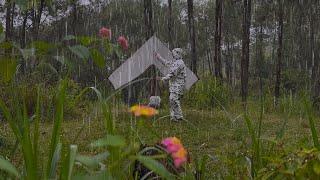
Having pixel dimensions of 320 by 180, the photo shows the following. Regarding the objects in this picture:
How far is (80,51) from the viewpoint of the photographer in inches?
52.2

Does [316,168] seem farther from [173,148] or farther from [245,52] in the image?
[245,52]

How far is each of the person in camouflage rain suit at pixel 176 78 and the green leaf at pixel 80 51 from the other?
7685 millimetres

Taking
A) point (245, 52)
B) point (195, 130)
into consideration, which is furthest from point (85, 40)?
point (245, 52)

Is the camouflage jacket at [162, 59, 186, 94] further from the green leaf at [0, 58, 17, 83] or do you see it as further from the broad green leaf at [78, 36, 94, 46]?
the green leaf at [0, 58, 17, 83]

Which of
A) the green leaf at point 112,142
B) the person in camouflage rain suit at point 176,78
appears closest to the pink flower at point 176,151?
the green leaf at point 112,142

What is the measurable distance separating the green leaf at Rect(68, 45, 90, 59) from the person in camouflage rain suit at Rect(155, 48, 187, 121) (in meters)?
7.69

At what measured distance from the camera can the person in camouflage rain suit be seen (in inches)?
358

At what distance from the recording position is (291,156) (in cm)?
138

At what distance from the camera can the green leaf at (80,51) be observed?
129 centimetres

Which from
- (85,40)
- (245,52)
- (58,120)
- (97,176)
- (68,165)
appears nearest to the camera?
(97,176)

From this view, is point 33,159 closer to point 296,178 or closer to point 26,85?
point 296,178

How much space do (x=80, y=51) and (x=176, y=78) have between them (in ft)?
26.3

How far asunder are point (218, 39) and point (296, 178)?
16550 millimetres

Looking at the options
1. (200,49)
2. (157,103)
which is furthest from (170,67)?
(200,49)
